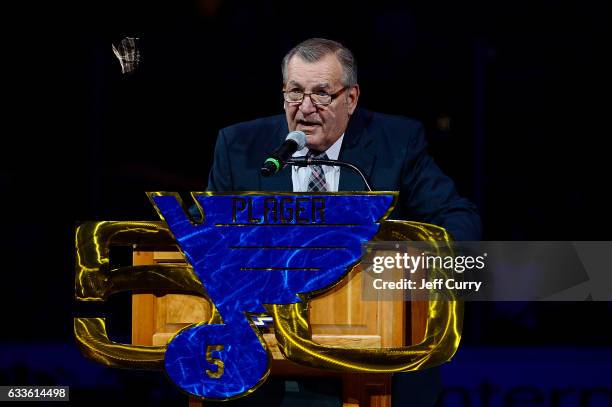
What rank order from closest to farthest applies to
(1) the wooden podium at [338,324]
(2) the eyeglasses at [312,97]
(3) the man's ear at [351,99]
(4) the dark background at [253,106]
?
(1) the wooden podium at [338,324], (2) the eyeglasses at [312,97], (3) the man's ear at [351,99], (4) the dark background at [253,106]

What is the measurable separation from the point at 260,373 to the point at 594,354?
7.54ft

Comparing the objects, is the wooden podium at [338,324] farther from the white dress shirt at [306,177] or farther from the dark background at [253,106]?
→ the dark background at [253,106]

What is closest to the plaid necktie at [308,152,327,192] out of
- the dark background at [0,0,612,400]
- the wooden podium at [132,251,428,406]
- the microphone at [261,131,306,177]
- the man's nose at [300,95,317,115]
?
the man's nose at [300,95,317,115]

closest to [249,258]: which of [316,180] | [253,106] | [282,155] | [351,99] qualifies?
[282,155]

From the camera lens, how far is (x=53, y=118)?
499 cm

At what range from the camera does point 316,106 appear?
3184mm

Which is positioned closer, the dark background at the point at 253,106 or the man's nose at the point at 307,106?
the man's nose at the point at 307,106

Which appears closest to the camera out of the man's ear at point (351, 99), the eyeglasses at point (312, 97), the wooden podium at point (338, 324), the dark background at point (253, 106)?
the wooden podium at point (338, 324)

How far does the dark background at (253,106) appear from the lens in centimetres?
480

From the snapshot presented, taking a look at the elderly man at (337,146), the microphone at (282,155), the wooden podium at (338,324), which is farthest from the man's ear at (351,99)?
the wooden podium at (338,324)

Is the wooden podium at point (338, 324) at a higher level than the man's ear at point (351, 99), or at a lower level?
lower

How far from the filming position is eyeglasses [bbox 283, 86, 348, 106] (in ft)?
10.3

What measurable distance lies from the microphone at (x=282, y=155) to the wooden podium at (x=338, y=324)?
36cm

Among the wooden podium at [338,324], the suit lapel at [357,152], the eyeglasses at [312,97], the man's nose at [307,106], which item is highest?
the eyeglasses at [312,97]
